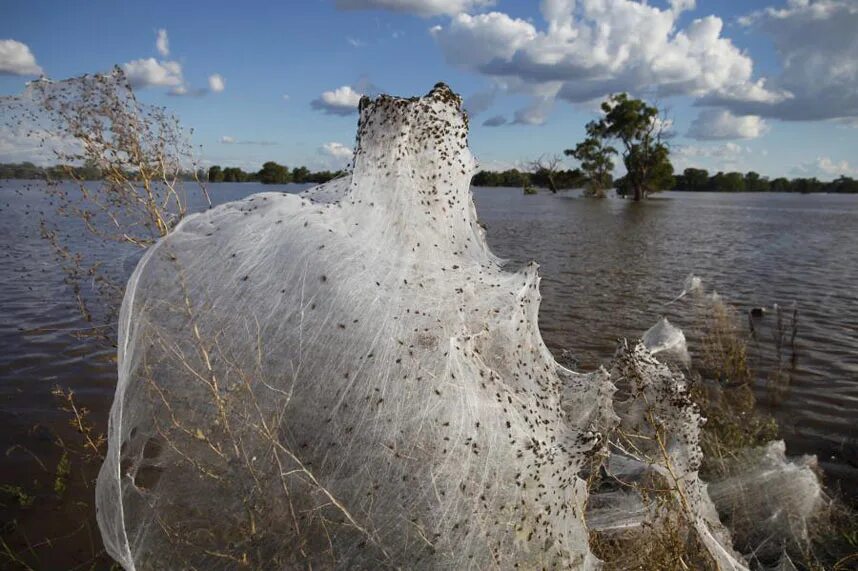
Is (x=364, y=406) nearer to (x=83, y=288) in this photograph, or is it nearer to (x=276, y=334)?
(x=276, y=334)

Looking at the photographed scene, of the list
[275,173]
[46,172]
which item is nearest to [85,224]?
[46,172]

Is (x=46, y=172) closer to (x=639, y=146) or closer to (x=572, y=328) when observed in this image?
(x=572, y=328)

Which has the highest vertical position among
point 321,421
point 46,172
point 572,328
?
point 46,172

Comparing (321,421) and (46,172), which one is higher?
(46,172)

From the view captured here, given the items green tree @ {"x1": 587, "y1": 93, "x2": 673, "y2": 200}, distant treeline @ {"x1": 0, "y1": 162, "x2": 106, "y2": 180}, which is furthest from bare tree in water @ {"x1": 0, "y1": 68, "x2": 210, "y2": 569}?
green tree @ {"x1": 587, "y1": 93, "x2": 673, "y2": 200}

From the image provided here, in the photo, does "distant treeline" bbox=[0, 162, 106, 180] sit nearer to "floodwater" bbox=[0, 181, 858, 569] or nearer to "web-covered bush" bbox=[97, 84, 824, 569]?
"floodwater" bbox=[0, 181, 858, 569]

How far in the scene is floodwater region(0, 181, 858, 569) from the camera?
484 centimetres

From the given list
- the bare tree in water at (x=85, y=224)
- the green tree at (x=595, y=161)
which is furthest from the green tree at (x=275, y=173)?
the bare tree in water at (x=85, y=224)

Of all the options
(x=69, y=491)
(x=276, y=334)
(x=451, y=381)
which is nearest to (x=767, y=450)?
(x=451, y=381)

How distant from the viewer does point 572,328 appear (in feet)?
32.3

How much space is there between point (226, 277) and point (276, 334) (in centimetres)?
47

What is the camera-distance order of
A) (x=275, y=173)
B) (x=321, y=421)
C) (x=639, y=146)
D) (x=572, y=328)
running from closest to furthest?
(x=321, y=421) → (x=572, y=328) → (x=639, y=146) → (x=275, y=173)

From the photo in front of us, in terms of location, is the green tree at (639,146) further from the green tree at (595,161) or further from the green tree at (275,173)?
the green tree at (275,173)

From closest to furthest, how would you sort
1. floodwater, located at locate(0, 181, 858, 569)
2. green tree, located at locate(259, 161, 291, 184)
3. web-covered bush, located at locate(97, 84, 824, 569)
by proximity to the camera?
web-covered bush, located at locate(97, 84, 824, 569) → floodwater, located at locate(0, 181, 858, 569) → green tree, located at locate(259, 161, 291, 184)
